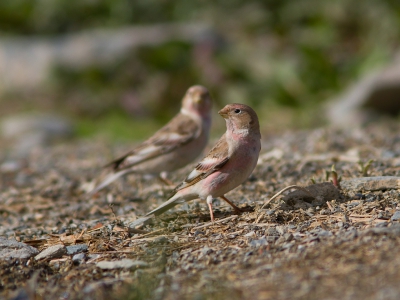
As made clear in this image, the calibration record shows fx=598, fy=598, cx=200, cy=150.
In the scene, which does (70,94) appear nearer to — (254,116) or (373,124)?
(373,124)

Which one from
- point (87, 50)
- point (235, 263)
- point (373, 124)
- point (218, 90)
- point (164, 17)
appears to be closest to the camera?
point (235, 263)

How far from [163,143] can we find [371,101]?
394cm

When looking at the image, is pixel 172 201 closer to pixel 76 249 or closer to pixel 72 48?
pixel 76 249

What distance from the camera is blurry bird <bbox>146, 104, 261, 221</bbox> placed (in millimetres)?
4062

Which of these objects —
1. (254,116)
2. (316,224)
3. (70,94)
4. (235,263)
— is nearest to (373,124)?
(254,116)

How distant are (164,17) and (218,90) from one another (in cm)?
348

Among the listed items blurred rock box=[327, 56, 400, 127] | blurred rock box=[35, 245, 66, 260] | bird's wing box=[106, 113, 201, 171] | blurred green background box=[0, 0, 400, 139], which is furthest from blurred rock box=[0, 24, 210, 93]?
blurred rock box=[35, 245, 66, 260]

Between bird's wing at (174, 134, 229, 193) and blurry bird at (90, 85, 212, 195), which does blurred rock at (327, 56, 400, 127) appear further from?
bird's wing at (174, 134, 229, 193)

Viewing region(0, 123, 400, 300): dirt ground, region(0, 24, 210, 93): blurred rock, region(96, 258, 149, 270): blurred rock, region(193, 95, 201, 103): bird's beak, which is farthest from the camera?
region(0, 24, 210, 93): blurred rock

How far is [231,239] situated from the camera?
355cm

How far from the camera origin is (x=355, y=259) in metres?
2.82

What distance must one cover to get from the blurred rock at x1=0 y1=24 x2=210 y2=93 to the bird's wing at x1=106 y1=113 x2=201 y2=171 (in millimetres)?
5776

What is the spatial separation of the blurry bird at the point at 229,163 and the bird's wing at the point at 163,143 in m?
1.62

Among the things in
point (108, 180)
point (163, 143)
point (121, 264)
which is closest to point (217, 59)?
point (163, 143)
